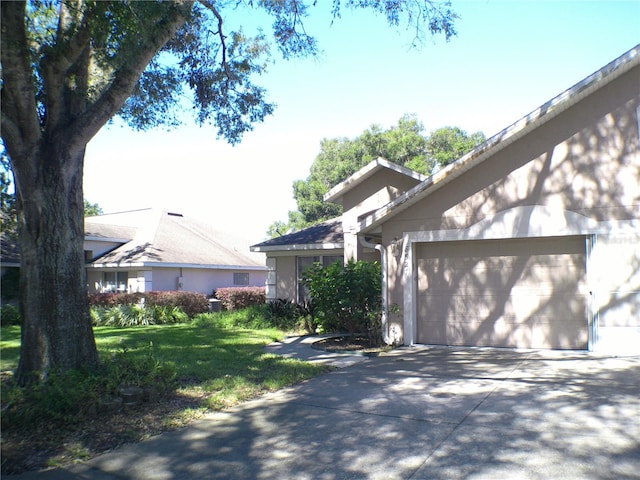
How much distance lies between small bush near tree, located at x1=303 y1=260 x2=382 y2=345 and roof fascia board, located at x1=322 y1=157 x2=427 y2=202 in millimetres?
4503

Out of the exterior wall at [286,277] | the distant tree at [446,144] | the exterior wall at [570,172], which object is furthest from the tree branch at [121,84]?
the distant tree at [446,144]

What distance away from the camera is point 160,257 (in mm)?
23422

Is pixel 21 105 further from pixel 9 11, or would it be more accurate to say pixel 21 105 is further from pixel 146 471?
pixel 146 471

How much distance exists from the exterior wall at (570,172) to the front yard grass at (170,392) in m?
4.88

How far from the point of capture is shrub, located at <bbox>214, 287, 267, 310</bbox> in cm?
2431

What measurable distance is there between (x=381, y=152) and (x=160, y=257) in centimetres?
2126

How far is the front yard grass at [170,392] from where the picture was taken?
5758 mm

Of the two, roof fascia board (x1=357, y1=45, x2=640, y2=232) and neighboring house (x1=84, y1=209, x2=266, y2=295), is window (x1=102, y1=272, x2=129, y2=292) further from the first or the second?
roof fascia board (x1=357, y1=45, x2=640, y2=232)

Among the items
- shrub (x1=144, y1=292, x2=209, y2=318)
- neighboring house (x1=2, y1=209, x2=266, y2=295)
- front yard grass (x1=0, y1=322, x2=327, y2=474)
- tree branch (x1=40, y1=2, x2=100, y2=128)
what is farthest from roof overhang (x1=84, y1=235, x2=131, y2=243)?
tree branch (x1=40, y1=2, x2=100, y2=128)

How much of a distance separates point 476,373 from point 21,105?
25.9 ft

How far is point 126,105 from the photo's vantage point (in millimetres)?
12438

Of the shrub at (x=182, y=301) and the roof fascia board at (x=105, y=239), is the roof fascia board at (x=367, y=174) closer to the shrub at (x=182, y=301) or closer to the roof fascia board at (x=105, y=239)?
the shrub at (x=182, y=301)

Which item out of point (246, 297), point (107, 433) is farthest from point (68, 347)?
point (246, 297)

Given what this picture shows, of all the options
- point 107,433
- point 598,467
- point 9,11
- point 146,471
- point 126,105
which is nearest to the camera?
point 598,467
